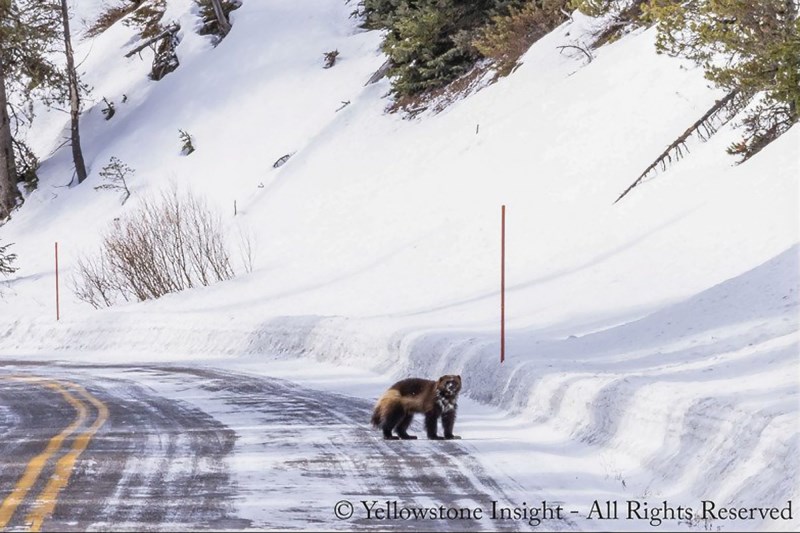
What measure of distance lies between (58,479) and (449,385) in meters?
3.49

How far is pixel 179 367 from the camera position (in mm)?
18984

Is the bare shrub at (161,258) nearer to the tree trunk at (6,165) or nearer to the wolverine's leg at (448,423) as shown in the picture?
the tree trunk at (6,165)

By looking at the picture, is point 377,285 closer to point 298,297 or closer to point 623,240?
point 298,297

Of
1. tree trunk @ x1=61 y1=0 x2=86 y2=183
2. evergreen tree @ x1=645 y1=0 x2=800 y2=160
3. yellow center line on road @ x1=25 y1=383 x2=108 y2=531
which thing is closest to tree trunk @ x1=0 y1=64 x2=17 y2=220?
tree trunk @ x1=61 y1=0 x2=86 y2=183

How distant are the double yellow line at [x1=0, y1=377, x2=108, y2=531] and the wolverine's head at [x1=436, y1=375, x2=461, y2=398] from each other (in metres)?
3.12

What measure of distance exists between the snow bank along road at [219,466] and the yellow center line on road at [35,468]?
15 millimetres

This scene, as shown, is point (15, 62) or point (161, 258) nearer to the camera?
point (161, 258)

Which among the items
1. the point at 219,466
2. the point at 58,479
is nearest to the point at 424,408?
the point at 219,466

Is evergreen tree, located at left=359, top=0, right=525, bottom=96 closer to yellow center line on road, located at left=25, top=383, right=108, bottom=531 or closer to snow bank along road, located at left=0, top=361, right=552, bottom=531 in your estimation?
snow bank along road, located at left=0, top=361, right=552, bottom=531

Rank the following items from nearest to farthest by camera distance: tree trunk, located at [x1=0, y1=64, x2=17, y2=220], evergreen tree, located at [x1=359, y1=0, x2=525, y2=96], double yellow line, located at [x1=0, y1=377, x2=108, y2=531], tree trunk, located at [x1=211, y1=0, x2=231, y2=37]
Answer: double yellow line, located at [x1=0, y1=377, x2=108, y2=531] → evergreen tree, located at [x1=359, y1=0, x2=525, y2=96] → tree trunk, located at [x1=0, y1=64, x2=17, y2=220] → tree trunk, located at [x1=211, y1=0, x2=231, y2=37]

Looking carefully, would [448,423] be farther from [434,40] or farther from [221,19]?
[221,19]

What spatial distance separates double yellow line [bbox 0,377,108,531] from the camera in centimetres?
732

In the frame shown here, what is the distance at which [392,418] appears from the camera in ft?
34.2

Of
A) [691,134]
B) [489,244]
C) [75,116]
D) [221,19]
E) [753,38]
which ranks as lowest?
[489,244]
